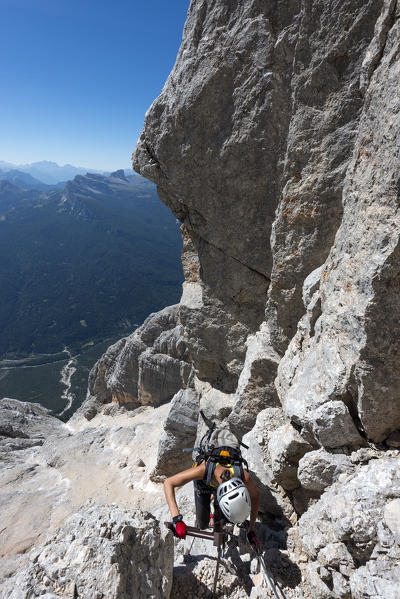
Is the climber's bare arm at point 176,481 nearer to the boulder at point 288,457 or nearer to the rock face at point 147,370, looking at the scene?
the boulder at point 288,457

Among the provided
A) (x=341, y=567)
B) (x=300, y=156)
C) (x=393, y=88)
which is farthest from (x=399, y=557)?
(x=300, y=156)

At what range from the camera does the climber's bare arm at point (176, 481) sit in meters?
5.43

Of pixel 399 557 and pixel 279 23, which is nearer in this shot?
pixel 399 557

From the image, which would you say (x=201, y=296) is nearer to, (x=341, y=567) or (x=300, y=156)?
(x=300, y=156)

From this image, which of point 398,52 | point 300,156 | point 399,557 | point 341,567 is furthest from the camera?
point 300,156

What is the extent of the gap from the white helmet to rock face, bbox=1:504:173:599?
47.3 inches

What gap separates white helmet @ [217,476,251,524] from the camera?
496cm

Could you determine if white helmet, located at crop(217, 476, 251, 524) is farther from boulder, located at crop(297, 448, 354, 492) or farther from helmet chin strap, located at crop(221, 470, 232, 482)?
boulder, located at crop(297, 448, 354, 492)

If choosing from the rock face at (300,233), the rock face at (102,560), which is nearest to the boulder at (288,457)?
the rock face at (300,233)

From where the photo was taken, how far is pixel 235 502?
16.3 feet

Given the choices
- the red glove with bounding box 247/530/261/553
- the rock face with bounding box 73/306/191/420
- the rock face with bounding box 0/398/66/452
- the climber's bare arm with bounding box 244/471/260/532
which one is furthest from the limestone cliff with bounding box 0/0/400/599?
the rock face with bounding box 0/398/66/452

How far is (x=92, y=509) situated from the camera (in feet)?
17.2

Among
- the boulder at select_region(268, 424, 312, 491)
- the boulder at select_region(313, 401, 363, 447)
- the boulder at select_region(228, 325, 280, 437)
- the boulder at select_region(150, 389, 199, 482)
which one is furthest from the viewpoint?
the boulder at select_region(150, 389, 199, 482)

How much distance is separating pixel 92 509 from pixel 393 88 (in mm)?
8599
